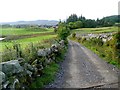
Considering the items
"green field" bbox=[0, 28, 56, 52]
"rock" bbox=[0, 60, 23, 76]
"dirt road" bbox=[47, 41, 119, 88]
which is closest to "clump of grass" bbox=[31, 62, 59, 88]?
"dirt road" bbox=[47, 41, 119, 88]

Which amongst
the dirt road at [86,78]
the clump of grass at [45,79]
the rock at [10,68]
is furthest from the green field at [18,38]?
the rock at [10,68]

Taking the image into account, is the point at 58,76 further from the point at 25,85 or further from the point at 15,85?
the point at 15,85

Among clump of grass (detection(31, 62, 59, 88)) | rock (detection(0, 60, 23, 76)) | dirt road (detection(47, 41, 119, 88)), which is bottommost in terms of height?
dirt road (detection(47, 41, 119, 88))

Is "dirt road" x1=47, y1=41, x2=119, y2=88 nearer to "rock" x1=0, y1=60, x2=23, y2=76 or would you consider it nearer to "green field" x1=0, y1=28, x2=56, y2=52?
"rock" x1=0, y1=60, x2=23, y2=76

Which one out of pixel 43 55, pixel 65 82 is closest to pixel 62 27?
pixel 43 55

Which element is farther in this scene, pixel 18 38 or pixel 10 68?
pixel 18 38

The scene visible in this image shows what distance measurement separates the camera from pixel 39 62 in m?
15.6

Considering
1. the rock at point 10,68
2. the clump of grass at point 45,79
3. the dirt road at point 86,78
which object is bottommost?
the dirt road at point 86,78

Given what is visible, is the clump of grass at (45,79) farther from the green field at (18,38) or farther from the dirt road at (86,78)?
the green field at (18,38)

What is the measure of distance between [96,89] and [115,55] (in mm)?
11746

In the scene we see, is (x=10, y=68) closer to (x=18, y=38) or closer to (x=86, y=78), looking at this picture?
(x=86, y=78)

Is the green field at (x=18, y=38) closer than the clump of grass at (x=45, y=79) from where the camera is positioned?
No

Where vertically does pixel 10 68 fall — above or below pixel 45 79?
above

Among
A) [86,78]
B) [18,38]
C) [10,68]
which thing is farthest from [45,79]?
[18,38]
